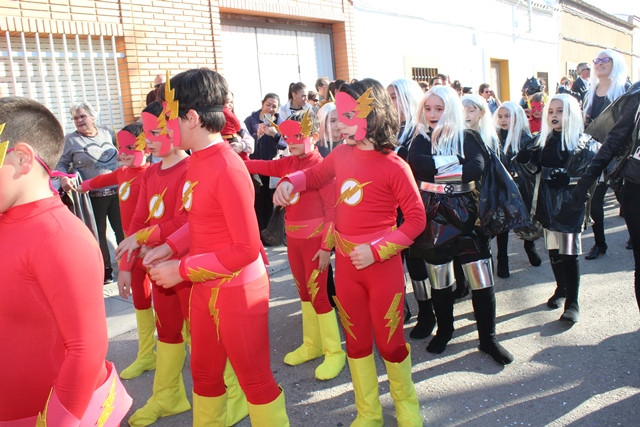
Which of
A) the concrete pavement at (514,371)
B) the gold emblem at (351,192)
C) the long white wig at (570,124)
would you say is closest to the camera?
the gold emblem at (351,192)

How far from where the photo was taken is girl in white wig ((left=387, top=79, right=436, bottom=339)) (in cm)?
418

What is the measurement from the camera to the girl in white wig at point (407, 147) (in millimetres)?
4176

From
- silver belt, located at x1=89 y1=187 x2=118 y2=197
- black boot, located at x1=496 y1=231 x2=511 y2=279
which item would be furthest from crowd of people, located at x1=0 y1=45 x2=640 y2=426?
silver belt, located at x1=89 y1=187 x2=118 y2=197

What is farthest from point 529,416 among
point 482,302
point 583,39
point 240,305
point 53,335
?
point 583,39

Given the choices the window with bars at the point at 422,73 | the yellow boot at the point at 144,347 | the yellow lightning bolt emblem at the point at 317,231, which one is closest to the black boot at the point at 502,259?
the yellow lightning bolt emblem at the point at 317,231

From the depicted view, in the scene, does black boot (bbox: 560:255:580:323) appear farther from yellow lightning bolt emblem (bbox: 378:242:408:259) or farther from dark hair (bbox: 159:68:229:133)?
dark hair (bbox: 159:68:229:133)

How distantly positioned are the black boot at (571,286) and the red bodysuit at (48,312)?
3.69 meters

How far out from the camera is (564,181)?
429cm

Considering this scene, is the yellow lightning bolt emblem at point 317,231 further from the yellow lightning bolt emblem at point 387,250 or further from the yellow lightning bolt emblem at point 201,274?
the yellow lightning bolt emblem at point 201,274

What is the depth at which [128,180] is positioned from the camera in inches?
153

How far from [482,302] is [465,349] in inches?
17.3

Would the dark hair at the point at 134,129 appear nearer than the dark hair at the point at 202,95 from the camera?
No

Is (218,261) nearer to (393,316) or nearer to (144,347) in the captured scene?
(393,316)

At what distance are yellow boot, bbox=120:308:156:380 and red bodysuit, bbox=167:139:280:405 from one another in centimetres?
146
